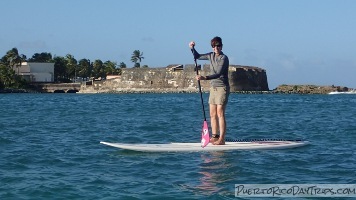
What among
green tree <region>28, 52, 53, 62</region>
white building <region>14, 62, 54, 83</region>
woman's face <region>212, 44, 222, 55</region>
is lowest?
woman's face <region>212, 44, 222, 55</region>

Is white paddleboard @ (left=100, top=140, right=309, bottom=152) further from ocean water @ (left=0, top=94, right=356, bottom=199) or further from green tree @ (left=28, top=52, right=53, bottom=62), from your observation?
green tree @ (left=28, top=52, right=53, bottom=62)

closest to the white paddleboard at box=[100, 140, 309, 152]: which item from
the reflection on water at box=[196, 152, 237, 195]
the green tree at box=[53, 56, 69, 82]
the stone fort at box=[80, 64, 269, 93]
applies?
the reflection on water at box=[196, 152, 237, 195]

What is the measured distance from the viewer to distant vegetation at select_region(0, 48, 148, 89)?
129250 millimetres

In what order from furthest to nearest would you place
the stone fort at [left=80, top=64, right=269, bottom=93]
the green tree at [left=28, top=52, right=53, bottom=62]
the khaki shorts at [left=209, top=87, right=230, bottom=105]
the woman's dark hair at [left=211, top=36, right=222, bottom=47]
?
the green tree at [left=28, top=52, right=53, bottom=62], the stone fort at [left=80, top=64, right=269, bottom=93], the khaki shorts at [left=209, top=87, right=230, bottom=105], the woman's dark hair at [left=211, top=36, right=222, bottom=47]

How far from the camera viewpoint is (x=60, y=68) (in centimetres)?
14750

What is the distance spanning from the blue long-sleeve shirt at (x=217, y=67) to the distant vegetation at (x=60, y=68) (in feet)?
392

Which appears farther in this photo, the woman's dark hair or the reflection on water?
the woman's dark hair

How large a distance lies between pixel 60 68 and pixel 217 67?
137 metres

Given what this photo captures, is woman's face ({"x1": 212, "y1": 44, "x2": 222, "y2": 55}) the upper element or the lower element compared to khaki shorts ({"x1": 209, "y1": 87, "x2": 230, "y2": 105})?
upper

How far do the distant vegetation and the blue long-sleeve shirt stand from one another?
11954 centimetres

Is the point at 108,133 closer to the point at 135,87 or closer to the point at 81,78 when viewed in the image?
the point at 135,87

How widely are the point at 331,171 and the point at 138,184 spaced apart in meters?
3.34

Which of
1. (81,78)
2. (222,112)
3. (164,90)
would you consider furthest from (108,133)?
(81,78)

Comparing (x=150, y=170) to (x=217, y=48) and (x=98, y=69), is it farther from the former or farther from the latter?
(x=98, y=69)
